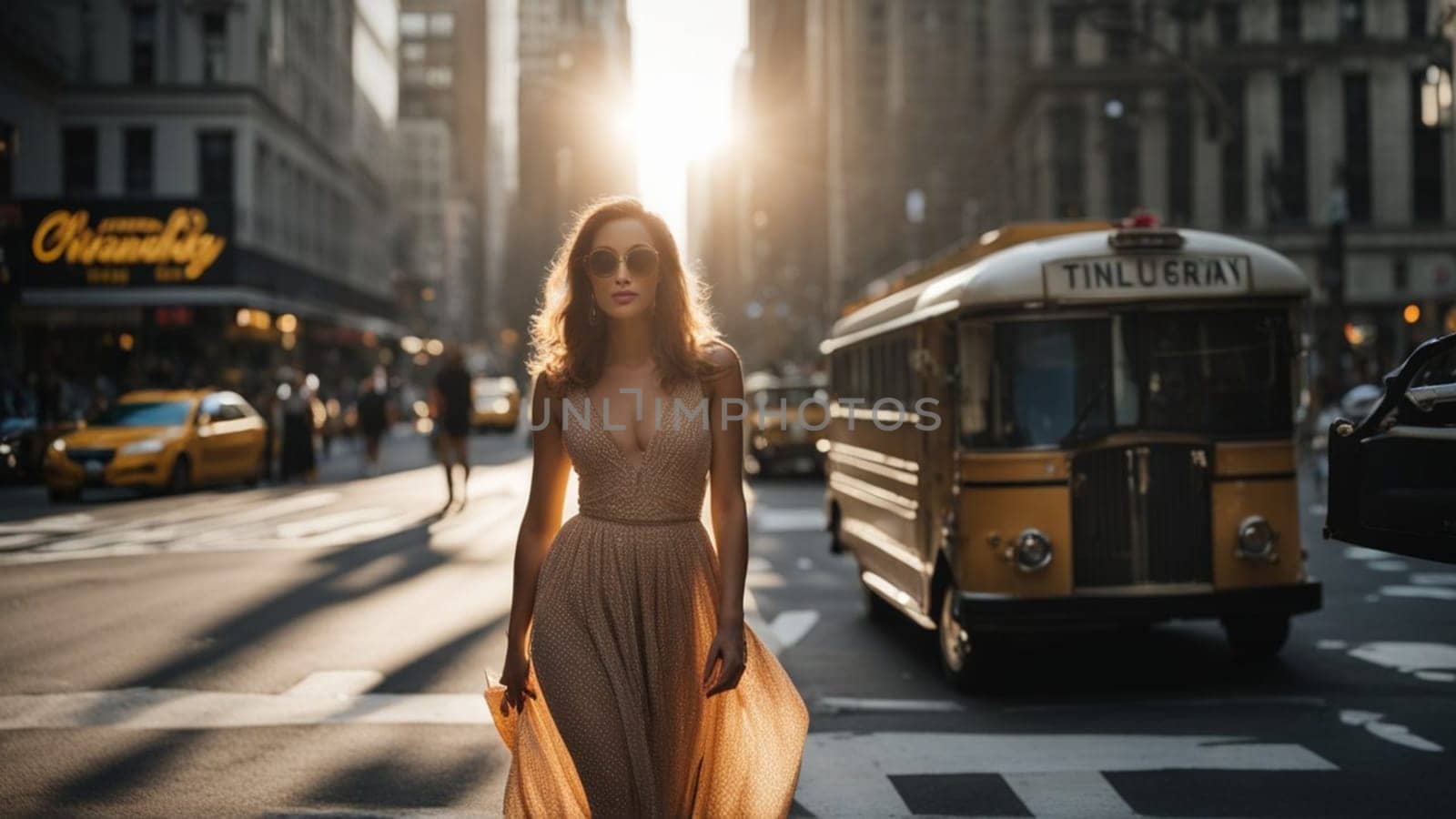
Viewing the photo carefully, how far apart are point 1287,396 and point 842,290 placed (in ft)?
335

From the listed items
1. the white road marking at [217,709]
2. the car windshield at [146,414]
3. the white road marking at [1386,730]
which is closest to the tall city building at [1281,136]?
the car windshield at [146,414]

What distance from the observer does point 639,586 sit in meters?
3.81

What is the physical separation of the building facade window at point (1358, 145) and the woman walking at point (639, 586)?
6964 cm

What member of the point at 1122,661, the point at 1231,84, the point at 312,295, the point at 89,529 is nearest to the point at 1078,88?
the point at 1231,84

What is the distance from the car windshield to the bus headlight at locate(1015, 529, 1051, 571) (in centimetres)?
1870

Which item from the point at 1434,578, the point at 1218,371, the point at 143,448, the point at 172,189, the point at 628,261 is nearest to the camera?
the point at 628,261

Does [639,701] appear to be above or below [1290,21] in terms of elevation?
below

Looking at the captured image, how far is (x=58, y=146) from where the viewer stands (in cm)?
4972

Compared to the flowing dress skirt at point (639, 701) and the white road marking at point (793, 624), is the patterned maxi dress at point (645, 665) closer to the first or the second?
the flowing dress skirt at point (639, 701)

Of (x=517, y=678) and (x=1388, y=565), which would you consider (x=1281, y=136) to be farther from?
(x=517, y=678)

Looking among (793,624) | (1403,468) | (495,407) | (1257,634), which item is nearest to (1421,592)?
(1257,634)

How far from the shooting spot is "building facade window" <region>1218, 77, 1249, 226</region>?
6738 centimetres

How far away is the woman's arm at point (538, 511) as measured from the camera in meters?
3.95

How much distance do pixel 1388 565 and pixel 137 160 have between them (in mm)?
47268
